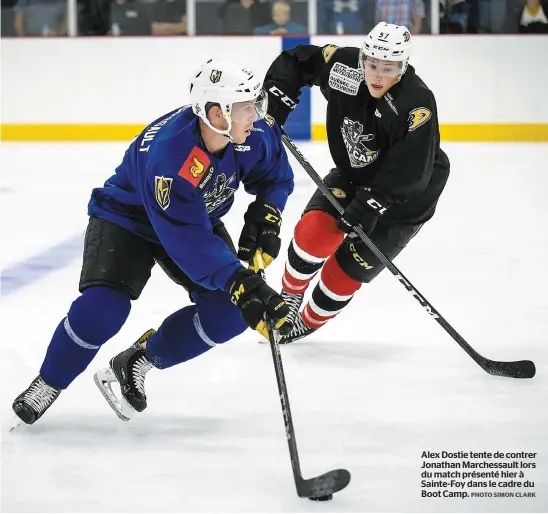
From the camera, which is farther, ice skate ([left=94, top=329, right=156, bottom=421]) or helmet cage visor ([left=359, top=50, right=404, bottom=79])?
helmet cage visor ([left=359, top=50, right=404, bottom=79])

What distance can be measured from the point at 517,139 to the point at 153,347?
6.39 metres

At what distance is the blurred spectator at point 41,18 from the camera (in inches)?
352

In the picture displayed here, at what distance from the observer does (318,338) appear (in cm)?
367

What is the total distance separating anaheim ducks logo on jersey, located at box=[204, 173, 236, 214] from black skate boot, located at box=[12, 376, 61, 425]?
0.61 m

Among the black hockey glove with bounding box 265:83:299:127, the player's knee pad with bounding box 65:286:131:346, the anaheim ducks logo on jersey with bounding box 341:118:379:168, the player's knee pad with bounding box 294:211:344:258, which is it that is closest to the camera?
the player's knee pad with bounding box 65:286:131:346

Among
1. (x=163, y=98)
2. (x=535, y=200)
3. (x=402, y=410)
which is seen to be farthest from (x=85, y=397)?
(x=163, y=98)

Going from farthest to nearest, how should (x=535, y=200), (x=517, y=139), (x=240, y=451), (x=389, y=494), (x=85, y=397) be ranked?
(x=517, y=139), (x=535, y=200), (x=85, y=397), (x=240, y=451), (x=389, y=494)

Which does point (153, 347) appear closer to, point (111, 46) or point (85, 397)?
point (85, 397)

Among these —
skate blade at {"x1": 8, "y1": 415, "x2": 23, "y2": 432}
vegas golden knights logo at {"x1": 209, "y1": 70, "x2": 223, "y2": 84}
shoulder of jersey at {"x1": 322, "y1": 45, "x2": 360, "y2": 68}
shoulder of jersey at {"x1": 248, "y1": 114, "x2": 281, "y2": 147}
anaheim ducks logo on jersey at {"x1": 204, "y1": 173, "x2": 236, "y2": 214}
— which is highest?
vegas golden knights logo at {"x1": 209, "y1": 70, "x2": 223, "y2": 84}

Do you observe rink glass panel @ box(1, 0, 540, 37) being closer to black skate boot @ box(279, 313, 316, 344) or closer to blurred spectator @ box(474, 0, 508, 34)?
blurred spectator @ box(474, 0, 508, 34)

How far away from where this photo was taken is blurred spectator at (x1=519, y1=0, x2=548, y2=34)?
338 inches

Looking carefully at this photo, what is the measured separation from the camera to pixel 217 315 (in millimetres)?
2762

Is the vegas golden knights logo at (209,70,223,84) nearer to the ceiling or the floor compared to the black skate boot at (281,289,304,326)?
nearer to the ceiling

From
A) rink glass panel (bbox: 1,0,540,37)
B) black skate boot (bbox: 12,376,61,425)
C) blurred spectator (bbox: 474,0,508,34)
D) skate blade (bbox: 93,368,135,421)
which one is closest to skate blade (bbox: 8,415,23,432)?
black skate boot (bbox: 12,376,61,425)
